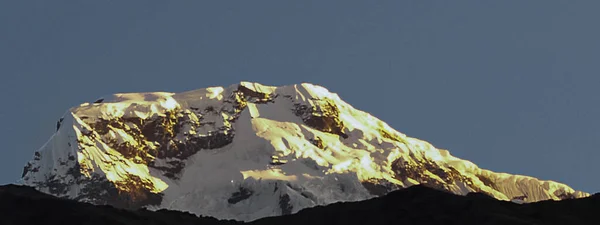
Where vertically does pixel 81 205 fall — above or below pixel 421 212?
below

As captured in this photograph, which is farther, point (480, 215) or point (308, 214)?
point (308, 214)

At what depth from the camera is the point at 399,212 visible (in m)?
138

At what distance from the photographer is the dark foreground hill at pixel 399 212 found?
5271 inches

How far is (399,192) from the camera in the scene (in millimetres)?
140375

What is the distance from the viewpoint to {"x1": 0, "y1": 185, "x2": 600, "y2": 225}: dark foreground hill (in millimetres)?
133875

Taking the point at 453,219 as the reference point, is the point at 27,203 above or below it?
below

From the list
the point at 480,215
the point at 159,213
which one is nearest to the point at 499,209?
the point at 480,215

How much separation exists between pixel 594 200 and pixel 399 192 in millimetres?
17770

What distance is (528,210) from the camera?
136 metres

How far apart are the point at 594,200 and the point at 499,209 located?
9.29 metres

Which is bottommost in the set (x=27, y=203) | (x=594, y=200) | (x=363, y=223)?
(x=27, y=203)

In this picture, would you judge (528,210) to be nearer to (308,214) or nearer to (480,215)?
(480,215)

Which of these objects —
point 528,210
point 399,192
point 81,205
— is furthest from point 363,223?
point 81,205

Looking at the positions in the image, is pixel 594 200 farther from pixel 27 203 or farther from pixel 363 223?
pixel 27 203
